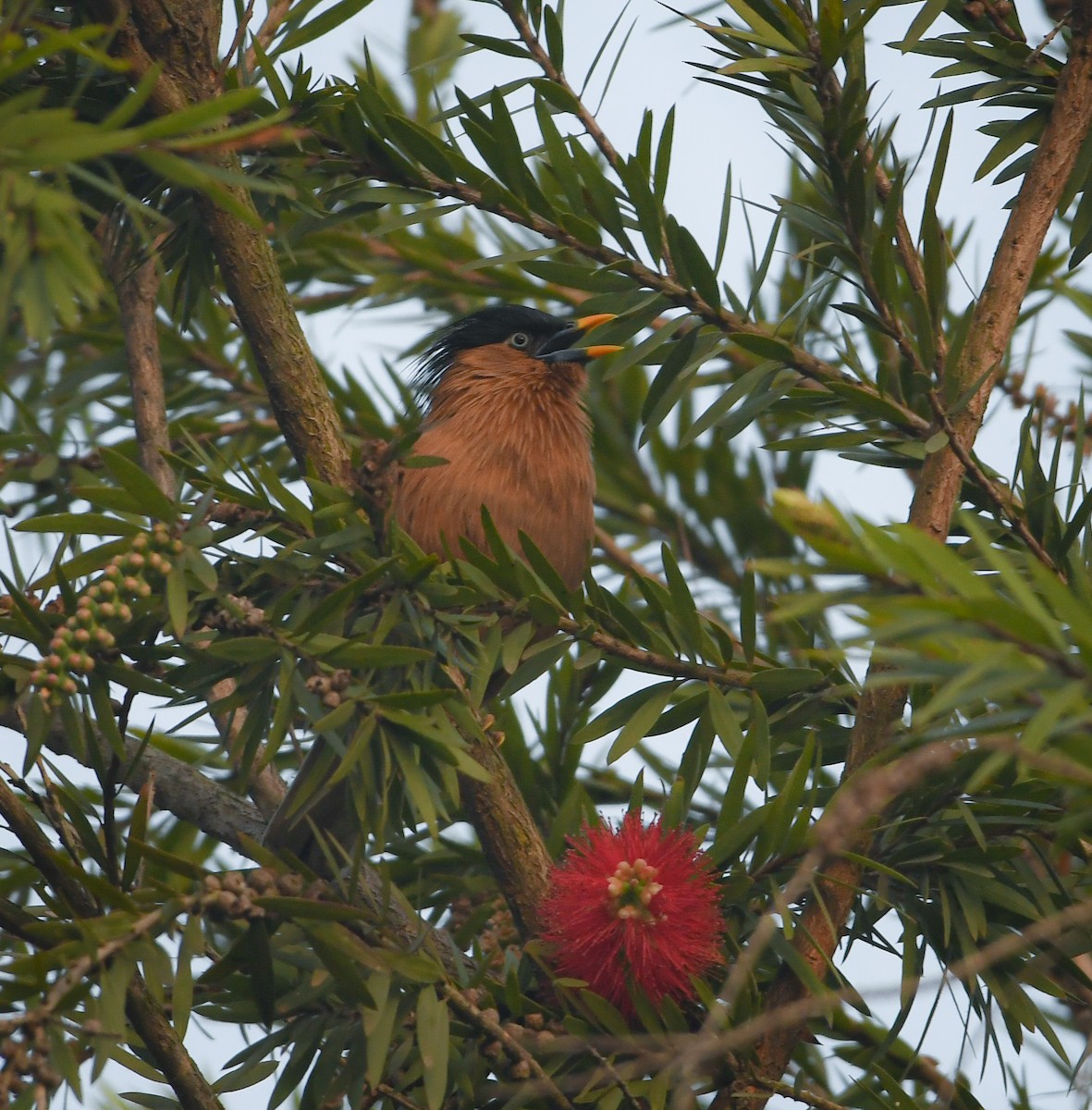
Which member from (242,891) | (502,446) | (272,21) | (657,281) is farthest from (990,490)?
(502,446)

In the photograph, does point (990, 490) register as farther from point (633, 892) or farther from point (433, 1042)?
point (433, 1042)

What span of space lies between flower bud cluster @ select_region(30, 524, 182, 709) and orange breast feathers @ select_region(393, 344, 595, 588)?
1437 millimetres

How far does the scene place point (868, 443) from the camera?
1952 mm

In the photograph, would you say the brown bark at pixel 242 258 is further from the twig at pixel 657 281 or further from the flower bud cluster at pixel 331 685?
the flower bud cluster at pixel 331 685

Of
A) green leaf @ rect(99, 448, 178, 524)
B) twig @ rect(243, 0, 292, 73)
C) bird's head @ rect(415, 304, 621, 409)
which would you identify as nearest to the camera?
green leaf @ rect(99, 448, 178, 524)

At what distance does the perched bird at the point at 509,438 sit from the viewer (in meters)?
3.62

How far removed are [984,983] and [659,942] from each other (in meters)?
0.46

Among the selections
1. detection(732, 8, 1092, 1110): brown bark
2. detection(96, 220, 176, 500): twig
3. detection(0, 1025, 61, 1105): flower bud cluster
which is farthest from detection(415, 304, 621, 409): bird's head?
detection(0, 1025, 61, 1105): flower bud cluster

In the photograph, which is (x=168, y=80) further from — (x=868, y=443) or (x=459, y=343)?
(x=459, y=343)

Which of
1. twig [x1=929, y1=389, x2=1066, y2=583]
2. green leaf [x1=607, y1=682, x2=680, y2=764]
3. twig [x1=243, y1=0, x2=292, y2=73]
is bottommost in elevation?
green leaf [x1=607, y1=682, x2=680, y2=764]

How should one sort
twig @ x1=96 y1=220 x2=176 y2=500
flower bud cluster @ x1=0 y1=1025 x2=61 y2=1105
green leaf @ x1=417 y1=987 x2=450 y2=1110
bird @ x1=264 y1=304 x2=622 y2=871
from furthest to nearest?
bird @ x1=264 y1=304 x2=622 y2=871, twig @ x1=96 y1=220 x2=176 y2=500, green leaf @ x1=417 y1=987 x2=450 y2=1110, flower bud cluster @ x1=0 y1=1025 x2=61 y2=1105

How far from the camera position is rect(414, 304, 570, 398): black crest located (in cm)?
459

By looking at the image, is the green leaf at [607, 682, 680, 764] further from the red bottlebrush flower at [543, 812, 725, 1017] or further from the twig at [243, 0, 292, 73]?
the twig at [243, 0, 292, 73]

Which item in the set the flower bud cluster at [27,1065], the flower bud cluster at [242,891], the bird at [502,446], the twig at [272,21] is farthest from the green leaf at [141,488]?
the bird at [502,446]
